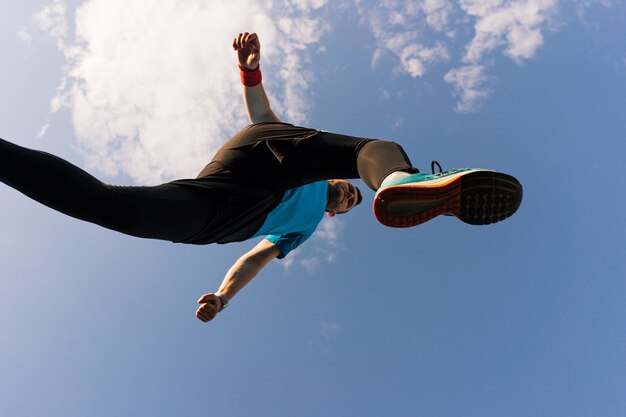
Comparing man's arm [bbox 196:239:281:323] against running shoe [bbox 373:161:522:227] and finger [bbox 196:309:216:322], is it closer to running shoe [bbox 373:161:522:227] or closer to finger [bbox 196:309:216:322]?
finger [bbox 196:309:216:322]

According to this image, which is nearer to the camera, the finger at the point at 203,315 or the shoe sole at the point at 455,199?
the shoe sole at the point at 455,199

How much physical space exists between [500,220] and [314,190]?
207 cm

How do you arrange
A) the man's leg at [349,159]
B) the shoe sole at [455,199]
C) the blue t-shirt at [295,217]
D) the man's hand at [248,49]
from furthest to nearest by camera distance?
1. the man's hand at [248,49]
2. the blue t-shirt at [295,217]
3. the man's leg at [349,159]
4. the shoe sole at [455,199]

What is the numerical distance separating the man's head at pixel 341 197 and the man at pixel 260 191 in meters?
0.01

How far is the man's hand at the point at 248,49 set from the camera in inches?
150

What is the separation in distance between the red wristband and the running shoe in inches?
87.6

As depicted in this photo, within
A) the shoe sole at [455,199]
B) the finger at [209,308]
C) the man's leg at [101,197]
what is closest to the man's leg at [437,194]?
the shoe sole at [455,199]

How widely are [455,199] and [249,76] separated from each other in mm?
2455

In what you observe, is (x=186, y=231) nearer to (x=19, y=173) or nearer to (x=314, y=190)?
(x=19, y=173)

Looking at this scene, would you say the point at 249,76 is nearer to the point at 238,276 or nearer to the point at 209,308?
the point at 238,276

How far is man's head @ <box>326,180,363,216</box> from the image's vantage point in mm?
4281

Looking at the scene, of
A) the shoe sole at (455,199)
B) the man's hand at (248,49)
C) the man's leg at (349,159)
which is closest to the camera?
the shoe sole at (455,199)

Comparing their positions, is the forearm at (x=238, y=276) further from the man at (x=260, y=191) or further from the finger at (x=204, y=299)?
the finger at (x=204, y=299)

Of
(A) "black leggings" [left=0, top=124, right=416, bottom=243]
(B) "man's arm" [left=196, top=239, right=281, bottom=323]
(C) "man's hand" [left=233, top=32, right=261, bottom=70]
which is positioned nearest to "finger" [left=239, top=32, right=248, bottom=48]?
(C) "man's hand" [left=233, top=32, right=261, bottom=70]
